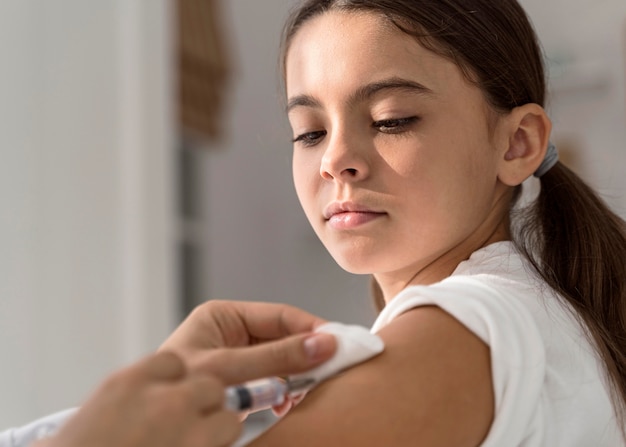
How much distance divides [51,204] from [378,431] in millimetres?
2467

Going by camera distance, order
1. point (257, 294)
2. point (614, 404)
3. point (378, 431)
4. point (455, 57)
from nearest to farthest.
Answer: point (378, 431)
point (614, 404)
point (455, 57)
point (257, 294)

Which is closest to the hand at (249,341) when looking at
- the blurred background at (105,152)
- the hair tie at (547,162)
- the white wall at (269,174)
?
the hair tie at (547,162)

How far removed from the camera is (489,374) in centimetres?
76

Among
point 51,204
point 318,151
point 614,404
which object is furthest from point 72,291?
point 614,404

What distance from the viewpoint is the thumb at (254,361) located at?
65cm

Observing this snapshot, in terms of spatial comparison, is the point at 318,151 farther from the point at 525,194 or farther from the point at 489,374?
the point at 489,374

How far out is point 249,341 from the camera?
2.77 feet

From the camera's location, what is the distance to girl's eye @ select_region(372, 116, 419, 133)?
97cm

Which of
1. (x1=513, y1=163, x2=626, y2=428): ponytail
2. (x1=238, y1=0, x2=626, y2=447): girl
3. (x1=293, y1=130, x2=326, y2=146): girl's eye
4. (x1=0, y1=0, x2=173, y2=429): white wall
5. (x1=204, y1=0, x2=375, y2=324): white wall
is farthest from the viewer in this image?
(x1=204, y1=0, x2=375, y2=324): white wall

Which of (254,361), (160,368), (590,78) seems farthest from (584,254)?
(590,78)

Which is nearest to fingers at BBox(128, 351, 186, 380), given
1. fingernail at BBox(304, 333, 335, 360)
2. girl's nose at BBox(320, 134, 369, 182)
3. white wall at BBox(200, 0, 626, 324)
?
fingernail at BBox(304, 333, 335, 360)

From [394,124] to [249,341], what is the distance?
1.00ft

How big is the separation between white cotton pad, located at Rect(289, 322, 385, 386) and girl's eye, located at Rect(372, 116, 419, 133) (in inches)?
12.5

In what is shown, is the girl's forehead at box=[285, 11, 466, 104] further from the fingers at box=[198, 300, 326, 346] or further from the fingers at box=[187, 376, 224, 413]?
the fingers at box=[187, 376, 224, 413]
